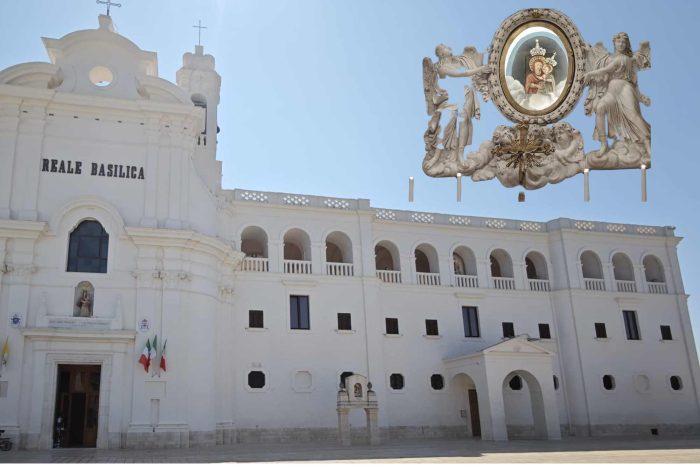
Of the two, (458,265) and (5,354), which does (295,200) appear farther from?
(5,354)

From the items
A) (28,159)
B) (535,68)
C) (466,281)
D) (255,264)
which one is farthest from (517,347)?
(28,159)

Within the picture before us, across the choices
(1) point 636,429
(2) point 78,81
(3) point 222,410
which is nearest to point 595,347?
(1) point 636,429

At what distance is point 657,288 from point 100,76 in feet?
106

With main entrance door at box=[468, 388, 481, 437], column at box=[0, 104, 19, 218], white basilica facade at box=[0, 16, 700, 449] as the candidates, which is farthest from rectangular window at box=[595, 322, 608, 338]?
column at box=[0, 104, 19, 218]

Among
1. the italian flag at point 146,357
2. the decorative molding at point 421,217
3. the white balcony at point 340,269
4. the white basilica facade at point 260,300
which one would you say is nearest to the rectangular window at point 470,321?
the white basilica facade at point 260,300

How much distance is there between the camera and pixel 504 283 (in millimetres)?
37438

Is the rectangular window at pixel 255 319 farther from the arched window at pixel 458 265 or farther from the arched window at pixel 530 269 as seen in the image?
the arched window at pixel 530 269

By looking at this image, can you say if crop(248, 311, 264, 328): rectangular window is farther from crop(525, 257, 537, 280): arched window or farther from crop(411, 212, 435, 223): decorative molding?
crop(525, 257, 537, 280): arched window

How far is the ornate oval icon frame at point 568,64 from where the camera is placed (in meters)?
13.3

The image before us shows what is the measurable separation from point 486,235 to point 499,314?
444cm

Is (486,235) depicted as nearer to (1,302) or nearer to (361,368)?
(361,368)

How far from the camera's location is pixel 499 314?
36719 mm

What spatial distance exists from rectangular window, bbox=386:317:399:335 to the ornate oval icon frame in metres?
22.3

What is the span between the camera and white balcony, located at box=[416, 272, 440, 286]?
35906mm
